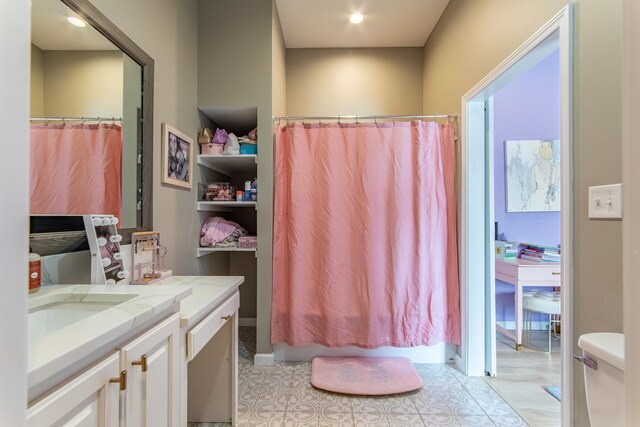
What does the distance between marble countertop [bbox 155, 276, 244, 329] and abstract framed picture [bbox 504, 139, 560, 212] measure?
2.84 meters

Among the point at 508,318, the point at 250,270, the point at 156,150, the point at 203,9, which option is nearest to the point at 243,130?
the point at 203,9

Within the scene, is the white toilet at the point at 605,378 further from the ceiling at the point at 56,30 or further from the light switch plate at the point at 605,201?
the ceiling at the point at 56,30

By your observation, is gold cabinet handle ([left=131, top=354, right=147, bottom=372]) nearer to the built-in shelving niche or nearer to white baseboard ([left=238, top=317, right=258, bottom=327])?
the built-in shelving niche

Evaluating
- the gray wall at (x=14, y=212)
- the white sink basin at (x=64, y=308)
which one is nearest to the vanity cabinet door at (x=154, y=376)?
the white sink basin at (x=64, y=308)

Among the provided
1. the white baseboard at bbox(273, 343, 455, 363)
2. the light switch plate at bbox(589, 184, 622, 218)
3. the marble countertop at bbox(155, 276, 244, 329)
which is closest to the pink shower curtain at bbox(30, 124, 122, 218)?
the marble countertop at bbox(155, 276, 244, 329)

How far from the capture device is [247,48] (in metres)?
2.14

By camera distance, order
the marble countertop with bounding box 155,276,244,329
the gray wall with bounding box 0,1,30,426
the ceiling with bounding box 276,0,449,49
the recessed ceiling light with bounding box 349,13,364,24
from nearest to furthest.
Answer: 1. the gray wall with bounding box 0,1,30,426
2. the marble countertop with bounding box 155,276,244,329
3. the ceiling with bounding box 276,0,449,49
4. the recessed ceiling light with bounding box 349,13,364,24

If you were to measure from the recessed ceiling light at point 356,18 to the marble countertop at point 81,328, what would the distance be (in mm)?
2576

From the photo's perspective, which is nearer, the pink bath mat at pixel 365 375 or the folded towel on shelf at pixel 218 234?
the pink bath mat at pixel 365 375

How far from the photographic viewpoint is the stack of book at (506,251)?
2562 mm

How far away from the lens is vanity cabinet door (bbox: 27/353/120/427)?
540 millimetres

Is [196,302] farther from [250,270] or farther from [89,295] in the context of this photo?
[250,270]

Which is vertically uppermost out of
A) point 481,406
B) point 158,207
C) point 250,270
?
point 158,207

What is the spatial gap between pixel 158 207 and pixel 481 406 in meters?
2.29
